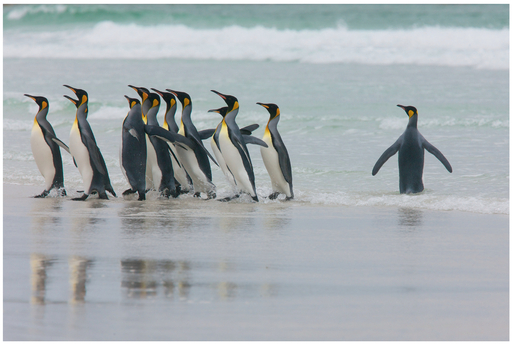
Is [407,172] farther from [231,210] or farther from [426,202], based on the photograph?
[231,210]

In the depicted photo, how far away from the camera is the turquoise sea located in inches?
203

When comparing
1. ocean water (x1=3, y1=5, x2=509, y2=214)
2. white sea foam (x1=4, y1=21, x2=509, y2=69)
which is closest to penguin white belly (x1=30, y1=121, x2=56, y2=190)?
ocean water (x1=3, y1=5, x2=509, y2=214)

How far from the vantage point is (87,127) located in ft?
17.8

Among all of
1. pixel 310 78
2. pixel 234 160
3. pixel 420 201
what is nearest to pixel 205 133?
pixel 234 160

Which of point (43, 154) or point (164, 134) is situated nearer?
point (164, 134)

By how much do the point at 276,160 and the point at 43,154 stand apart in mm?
1991

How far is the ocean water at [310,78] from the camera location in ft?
21.6

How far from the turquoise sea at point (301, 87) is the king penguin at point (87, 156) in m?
0.22

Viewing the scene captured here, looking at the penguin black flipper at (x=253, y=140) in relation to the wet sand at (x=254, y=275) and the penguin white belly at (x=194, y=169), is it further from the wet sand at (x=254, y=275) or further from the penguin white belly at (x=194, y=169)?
the wet sand at (x=254, y=275)

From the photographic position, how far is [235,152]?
211 inches

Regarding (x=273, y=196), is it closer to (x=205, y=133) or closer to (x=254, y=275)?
(x=205, y=133)

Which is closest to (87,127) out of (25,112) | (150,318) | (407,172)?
(407,172)

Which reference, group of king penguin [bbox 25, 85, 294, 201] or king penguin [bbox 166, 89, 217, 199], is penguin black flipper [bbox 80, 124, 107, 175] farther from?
king penguin [bbox 166, 89, 217, 199]

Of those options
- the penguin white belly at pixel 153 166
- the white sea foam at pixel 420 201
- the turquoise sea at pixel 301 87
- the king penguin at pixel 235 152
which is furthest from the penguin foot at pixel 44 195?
the white sea foam at pixel 420 201
